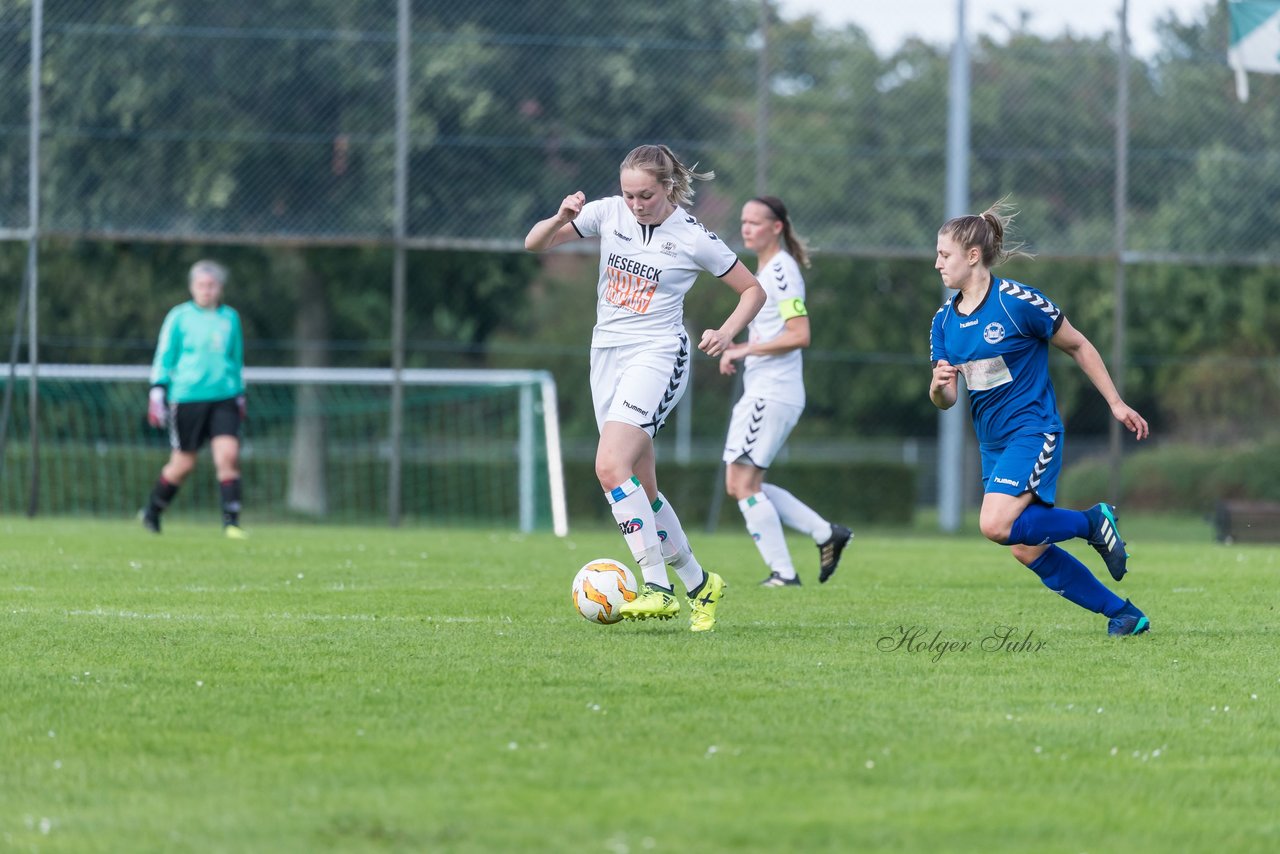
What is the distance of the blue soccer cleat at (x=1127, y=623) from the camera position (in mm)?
7055

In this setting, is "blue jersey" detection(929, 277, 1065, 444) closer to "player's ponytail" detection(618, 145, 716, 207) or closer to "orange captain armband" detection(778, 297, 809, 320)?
"player's ponytail" detection(618, 145, 716, 207)

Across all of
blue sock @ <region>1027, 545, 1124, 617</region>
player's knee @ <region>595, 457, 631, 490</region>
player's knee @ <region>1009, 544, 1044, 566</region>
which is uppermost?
player's knee @ <region>595, 457, 631, 490</region>

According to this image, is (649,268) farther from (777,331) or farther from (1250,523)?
(1250,523)

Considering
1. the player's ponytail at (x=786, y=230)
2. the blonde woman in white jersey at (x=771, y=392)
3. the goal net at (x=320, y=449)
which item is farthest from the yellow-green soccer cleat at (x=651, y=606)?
the goal net at (x=320, y=449)

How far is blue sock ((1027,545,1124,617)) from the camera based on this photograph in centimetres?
704

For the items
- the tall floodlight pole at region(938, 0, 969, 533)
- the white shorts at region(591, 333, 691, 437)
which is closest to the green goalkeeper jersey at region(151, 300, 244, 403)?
the white shorts at region(591, 333, 691, 437)

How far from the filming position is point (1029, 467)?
6906 mm

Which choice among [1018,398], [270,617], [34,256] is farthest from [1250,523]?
[34,256]

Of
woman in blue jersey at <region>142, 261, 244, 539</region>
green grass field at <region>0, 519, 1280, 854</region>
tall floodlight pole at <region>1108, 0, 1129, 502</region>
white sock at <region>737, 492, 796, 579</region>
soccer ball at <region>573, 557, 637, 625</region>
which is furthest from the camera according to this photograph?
tall floodlight pole at <region>1108, 0, 1129, 502</region>

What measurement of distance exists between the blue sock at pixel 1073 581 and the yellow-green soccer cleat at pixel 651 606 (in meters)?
1.47

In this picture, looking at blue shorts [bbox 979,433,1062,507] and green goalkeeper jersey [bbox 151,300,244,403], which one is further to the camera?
green goalkeeper jersey [bbox 151,300,244,403]

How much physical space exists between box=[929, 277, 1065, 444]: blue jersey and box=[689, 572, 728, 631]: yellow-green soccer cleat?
1.28 meters

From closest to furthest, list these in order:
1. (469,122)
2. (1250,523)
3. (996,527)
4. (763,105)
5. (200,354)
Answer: (996,527), (200,354), (1250,523), (763,105), (469,122)

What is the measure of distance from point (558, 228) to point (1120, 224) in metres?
10.3
